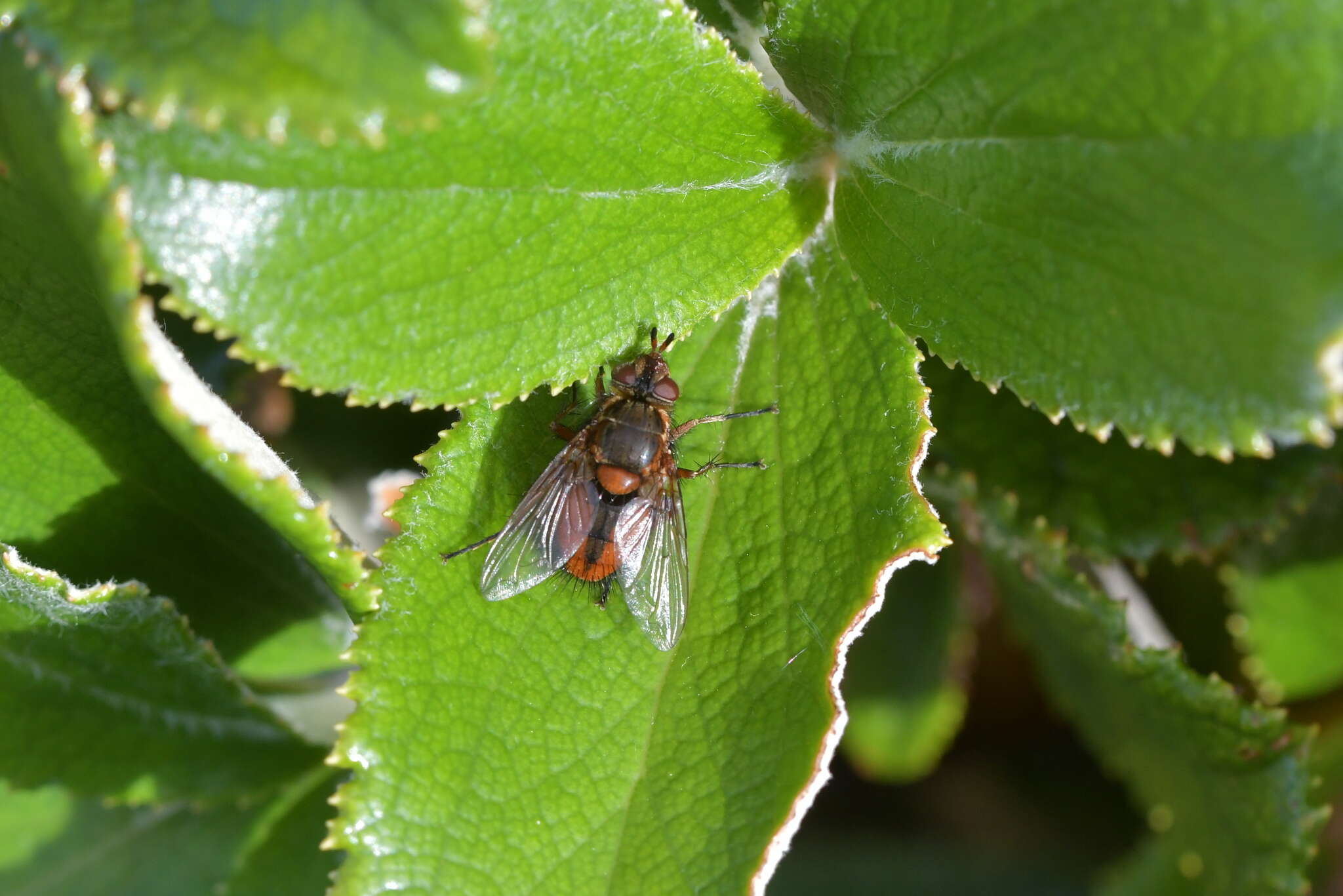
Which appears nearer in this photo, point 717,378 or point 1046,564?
point 717,378

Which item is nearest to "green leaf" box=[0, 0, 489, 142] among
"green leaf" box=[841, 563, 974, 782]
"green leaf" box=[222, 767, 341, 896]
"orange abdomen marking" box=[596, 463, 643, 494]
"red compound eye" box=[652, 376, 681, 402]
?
"red compound eye" box=[652, 376, 681, 402]

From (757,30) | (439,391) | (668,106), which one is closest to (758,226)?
(668,106)

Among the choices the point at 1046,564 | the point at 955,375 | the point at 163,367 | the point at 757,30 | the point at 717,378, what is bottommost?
the point at 1046,564

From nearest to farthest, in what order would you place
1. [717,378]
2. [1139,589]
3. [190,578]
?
[717,378]
[190,578]
[1139,589]

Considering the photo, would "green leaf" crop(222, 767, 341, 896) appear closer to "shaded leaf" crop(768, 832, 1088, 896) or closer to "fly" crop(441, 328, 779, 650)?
"fly" crop(441, 328, 779, 650)

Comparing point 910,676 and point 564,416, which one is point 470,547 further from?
point 910,676

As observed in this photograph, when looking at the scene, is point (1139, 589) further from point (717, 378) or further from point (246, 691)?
point (246, 691)

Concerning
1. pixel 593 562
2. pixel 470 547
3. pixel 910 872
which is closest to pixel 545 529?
pixel 593 562
